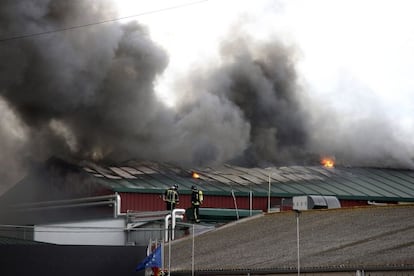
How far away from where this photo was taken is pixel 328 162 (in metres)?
54.3

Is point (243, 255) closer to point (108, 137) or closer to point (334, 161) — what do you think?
point (108, 137)

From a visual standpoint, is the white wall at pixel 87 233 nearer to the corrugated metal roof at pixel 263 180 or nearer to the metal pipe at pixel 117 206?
the metal pipe at pixel 117 206

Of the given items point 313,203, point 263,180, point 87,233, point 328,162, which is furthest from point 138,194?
point 328,162

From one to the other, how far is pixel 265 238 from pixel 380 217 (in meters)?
3.62

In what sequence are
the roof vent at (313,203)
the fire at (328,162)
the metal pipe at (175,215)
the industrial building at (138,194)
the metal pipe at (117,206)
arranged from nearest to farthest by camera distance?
the roof vent at (313,203) → the metal pipe at (175,215) → the industrial building at (138,194) → the metal pipe at (117,206) → the fire at (328,162)

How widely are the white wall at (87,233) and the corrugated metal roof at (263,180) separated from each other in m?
3.81

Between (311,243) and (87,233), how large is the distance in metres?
13.3

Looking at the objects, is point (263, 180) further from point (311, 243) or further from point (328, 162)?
point (311, 243)

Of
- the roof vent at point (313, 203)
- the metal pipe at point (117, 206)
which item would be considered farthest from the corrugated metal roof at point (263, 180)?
the roof vent at point (313, 203)

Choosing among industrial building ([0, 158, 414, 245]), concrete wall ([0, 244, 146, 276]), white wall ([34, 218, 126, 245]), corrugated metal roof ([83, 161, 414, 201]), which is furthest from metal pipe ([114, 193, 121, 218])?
concrete wall ([0, 244, 146, 276])

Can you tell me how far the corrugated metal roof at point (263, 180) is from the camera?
44156mm

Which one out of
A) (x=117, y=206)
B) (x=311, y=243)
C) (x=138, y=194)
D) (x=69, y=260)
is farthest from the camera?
(x=138, y=194)

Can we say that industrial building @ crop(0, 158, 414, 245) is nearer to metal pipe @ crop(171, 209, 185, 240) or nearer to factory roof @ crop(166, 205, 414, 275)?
metal pipe @ crop(171, 209, 185, 240)

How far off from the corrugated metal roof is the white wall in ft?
12.5
